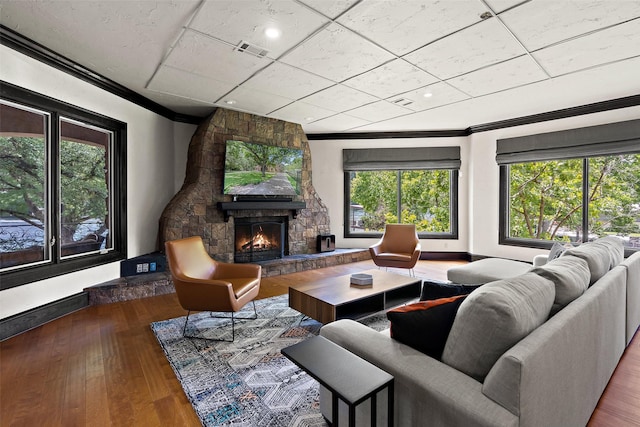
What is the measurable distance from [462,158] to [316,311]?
4898mm

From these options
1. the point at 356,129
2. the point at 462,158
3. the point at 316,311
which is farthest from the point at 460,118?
the point at 316,311

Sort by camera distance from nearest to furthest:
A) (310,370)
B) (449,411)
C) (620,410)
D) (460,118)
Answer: (449,411) < (310,370) < (620,410) < (460,118)

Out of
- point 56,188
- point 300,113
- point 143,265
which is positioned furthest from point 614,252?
point 56,188

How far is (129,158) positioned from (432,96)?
4.16 meters

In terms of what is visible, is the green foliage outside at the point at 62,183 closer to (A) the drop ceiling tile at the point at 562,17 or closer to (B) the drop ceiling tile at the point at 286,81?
(B) the drop ceiling tile at the point at 286,81

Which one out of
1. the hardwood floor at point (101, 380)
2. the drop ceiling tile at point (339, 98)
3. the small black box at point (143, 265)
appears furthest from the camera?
the small black box at point (143, 265)

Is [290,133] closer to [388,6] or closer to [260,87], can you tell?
[260,87]

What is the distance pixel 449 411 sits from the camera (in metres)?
1.02

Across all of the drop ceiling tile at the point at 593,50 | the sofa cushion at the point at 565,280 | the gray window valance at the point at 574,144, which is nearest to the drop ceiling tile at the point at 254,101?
the drop ceiling tile at the point at 593,50

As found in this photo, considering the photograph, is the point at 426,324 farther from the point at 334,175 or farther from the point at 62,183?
the point at 334,175

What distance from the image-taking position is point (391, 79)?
354 cm

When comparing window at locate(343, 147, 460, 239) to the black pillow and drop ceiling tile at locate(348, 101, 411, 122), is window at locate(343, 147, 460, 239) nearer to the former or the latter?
drop ceiling tile at locate(348, 101, 411, 122)

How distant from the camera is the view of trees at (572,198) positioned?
14.4 feet

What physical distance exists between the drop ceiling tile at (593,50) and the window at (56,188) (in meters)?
4.84
